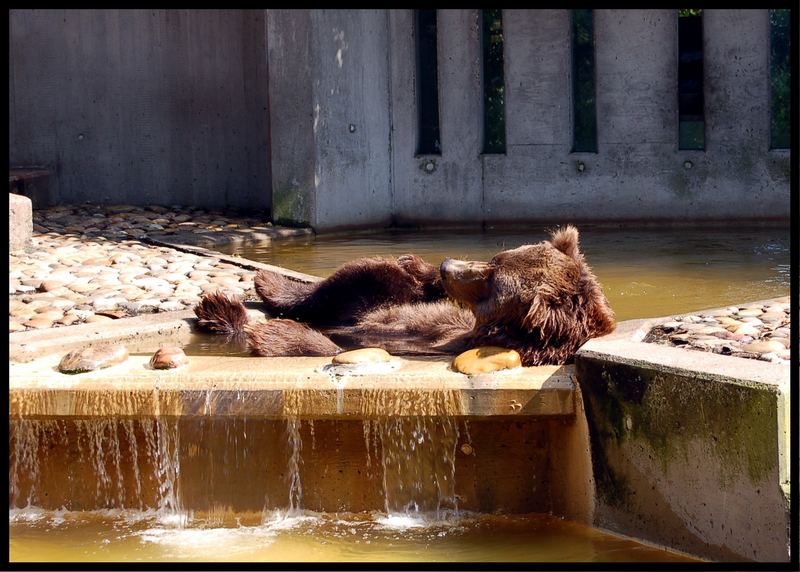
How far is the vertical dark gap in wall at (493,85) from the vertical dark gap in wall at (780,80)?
9.27 feet

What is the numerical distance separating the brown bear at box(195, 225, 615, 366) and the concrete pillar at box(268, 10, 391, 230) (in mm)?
5533

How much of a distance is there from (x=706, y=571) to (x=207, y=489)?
5.95ft

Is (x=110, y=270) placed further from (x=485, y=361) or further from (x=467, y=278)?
(x=485, y=361)

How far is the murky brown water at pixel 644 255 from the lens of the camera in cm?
658

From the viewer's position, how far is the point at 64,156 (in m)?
13.1

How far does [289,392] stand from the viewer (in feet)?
13.3

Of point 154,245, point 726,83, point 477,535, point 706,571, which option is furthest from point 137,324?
point 726,83

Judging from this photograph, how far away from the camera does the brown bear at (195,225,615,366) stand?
14.1ft

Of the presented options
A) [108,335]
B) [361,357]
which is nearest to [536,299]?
[361,357]

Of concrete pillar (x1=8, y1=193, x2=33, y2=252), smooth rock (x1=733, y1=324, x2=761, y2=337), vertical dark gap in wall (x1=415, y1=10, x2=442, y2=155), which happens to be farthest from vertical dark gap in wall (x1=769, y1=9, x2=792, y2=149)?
smooth rock (x1=733, y1=324, x2=761, y2=337)

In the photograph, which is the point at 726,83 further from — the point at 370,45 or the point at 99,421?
the point at 99,421

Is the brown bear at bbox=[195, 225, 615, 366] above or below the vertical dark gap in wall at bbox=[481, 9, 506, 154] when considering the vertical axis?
below

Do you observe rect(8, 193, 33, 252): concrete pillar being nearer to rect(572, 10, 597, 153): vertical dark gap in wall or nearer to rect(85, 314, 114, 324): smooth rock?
rect(85, 314, 114, 324): smooth rock

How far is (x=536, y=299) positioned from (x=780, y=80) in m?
9.77
